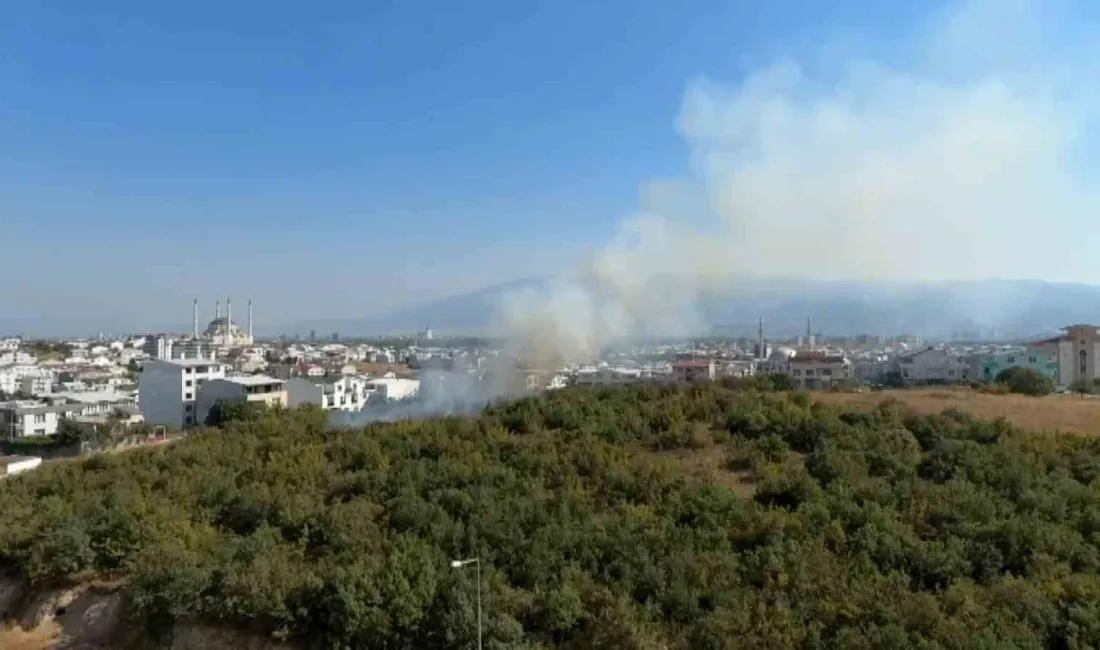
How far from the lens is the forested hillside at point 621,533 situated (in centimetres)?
754

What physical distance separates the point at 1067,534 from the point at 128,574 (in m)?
12.0

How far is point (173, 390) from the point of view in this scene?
41.9 meters

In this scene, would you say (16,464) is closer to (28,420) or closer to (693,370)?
(28,420)

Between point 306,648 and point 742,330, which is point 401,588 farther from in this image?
point 742,330

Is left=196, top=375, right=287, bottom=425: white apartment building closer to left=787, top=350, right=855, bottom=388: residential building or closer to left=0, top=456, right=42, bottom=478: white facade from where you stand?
left=0, top=456, right=42, bottom=478: white facade

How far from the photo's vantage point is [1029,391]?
20078 mm

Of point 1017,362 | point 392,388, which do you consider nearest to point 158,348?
point 392,388

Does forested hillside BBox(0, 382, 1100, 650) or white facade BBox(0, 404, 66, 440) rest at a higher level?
forested hillside BBox(0, 382, 1100, 650)

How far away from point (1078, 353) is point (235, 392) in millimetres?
49909

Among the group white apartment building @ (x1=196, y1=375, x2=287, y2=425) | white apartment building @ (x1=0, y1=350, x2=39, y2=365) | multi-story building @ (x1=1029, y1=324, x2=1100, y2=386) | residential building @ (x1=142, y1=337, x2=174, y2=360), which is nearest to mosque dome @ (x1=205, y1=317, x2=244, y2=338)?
residential building @ (x1=142, y1=337, x2=174, y2=360)

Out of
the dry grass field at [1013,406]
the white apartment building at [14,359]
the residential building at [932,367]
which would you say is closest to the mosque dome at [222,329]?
the white apartment building at [14,359]

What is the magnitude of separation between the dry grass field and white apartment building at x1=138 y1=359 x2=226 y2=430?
36119mm

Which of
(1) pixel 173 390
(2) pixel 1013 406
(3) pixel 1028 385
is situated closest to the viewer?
(2) pixel 1013 406

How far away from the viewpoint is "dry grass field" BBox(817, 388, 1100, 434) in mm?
14359
